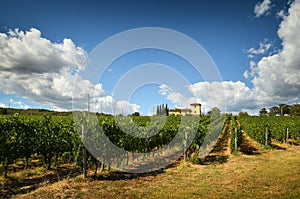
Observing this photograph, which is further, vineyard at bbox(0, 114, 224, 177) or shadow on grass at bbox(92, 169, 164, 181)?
vineyard at bbox(0, 114, 224, 177)

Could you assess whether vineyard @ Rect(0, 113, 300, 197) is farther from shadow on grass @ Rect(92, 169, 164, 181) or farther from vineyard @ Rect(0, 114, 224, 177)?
shadow on grass @ Rect(92, 169, 164, 181)

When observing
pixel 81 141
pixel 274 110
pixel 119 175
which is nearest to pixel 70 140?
pixel 81 141

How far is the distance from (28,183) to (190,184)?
7.48 meters

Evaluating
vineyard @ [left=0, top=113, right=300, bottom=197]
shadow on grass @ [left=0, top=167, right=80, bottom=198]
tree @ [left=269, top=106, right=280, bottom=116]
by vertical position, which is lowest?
shadow on grass @ [left=0, top=167, right=80, bottom=198]

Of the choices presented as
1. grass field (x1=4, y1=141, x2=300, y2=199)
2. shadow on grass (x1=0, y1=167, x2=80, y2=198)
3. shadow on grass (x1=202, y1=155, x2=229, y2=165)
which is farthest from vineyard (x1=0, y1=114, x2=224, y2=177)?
grass field (x1=4, y1=141, x2=300, y2=199)

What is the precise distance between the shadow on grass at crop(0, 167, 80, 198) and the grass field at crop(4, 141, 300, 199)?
1.01ft

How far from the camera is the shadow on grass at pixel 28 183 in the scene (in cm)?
917

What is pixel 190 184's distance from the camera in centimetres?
1005

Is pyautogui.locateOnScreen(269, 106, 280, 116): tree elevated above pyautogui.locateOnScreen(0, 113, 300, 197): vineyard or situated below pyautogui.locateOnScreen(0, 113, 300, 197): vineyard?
above

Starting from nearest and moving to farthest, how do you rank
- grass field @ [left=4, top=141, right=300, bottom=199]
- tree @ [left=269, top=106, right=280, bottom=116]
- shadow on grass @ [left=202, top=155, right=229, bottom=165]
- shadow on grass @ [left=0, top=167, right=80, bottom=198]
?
1. grass field @ [left=4, top=141, right=300, bottom=199]
2. shadow on grass @ [left=0, top=167, right=80, bottom=198]
3. shadow on grass @ [left=202, top=155, right=229, bottom=165]
4. tree @ [left=269, top=106, right=280, bottom=116]

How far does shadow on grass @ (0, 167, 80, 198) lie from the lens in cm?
917

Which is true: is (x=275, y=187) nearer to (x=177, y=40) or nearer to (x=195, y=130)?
(x=195, y=130)

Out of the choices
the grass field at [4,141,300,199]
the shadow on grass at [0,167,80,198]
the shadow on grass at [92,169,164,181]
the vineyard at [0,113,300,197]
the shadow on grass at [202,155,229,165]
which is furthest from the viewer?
the shadow on grass at [202,155,229,165]

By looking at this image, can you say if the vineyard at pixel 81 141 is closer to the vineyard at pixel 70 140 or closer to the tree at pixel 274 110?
the vineyard at pixel 70 140
